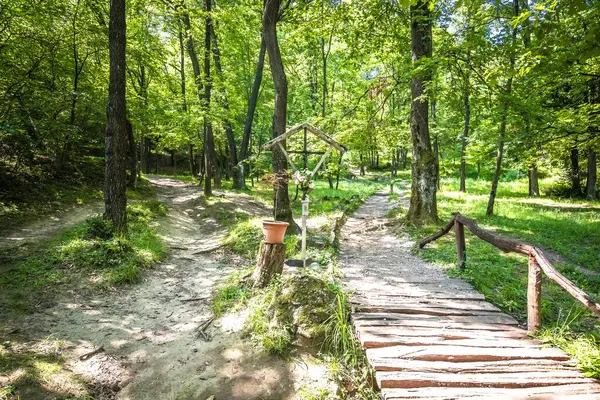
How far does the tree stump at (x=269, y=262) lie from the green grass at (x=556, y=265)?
10.9ft

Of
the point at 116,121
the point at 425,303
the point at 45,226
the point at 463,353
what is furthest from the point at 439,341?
the point at 45,226

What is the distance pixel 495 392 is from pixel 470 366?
0.38 m

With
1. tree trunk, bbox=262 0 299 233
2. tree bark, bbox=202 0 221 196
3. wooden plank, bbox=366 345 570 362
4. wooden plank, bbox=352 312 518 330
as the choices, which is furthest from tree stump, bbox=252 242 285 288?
tree bark, bbox=202 0 221 196

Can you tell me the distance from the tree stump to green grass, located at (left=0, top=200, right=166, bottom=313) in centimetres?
274

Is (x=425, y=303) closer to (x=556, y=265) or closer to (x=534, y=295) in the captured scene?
(x=534, y=295)

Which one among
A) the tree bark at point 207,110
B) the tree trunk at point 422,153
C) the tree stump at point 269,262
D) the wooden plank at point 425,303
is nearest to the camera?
the wooden plank at point 425,303

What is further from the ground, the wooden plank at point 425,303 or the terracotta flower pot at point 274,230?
the terracotta flower pot at point 274,230

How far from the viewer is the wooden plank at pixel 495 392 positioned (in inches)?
103

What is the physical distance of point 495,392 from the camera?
106 inches

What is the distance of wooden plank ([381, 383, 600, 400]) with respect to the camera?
262 cm

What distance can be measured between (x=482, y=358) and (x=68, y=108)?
13.7 metres

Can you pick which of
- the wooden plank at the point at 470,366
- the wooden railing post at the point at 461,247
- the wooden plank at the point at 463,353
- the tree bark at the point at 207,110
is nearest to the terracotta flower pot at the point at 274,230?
the wooden plank at the point at 463,353

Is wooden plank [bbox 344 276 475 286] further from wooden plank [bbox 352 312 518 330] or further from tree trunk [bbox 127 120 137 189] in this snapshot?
tree trunk [bbox 127 120 137 189]

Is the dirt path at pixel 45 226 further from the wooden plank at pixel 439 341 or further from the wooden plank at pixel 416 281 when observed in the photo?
→ the wooden plank at pixel 439 341
